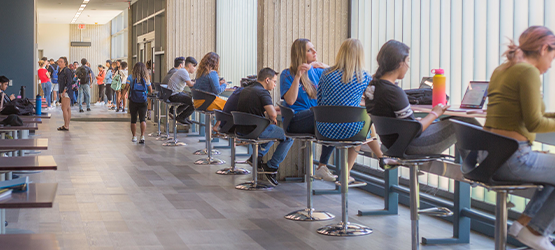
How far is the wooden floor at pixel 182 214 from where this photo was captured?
12.7ft

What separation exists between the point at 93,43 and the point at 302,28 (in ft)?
71.7

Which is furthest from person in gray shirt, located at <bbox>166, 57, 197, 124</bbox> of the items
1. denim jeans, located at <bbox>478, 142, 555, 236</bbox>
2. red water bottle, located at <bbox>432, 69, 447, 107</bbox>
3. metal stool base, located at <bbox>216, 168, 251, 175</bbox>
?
denim jeans, located at <bbox>478, 142, 555, 236</bbox>

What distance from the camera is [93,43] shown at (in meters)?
26.4

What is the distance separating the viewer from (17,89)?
11.6 metres

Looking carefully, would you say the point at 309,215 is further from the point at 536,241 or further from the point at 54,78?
the point at 54,78

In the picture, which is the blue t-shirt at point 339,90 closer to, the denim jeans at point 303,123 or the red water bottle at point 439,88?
the denim jeans at point 303,123

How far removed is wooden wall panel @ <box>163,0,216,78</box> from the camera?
11.6m

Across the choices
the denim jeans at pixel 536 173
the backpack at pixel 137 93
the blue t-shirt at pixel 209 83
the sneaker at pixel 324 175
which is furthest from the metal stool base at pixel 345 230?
the backpack at pixel 137 93

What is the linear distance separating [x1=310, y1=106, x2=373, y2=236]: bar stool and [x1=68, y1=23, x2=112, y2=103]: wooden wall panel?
2379 cm

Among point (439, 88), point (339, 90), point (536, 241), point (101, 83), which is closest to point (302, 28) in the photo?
point (339, 90)

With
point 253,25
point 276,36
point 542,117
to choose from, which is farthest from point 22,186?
point 253,25

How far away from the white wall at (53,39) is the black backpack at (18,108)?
21.5 m

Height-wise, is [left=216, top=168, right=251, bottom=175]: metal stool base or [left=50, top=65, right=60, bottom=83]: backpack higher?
[left=50, top=65, right=60, bottom=83]: backpack

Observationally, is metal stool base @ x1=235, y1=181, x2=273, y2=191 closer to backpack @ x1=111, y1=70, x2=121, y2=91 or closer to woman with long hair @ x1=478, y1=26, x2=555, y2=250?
woman with long hair @ x1=478, y1=26, x2=555, y2=250
